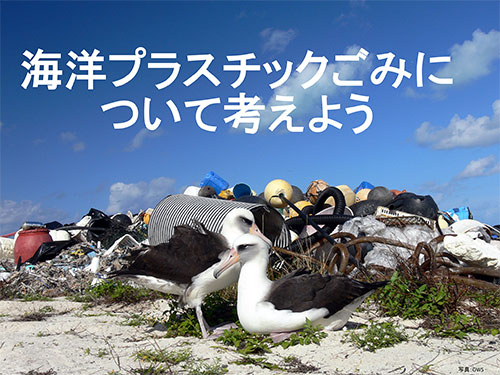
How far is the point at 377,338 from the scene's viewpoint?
13.6 ft

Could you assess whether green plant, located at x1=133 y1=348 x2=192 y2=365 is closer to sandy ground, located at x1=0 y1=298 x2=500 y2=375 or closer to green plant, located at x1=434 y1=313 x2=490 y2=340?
sandy ground, located at x1=0 y1=298 x2=500 y2=375

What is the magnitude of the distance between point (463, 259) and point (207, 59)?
5.57 metres

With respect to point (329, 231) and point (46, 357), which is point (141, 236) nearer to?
point (329, 231)

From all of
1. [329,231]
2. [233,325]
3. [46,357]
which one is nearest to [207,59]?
[329,231]

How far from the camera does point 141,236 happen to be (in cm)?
1205

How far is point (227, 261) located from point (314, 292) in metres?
0.80

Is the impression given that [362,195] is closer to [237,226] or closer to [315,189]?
[315,189]

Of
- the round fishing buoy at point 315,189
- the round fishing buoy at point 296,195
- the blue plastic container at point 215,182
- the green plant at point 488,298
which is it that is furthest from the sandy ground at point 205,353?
the blue plastic container at point 215,182

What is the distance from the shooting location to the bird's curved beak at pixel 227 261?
449 cm

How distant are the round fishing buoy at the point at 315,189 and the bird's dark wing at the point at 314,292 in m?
9.08

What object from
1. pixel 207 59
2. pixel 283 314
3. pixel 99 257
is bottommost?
pixel 283 314

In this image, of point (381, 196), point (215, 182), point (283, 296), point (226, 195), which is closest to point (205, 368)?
point (283, 296)

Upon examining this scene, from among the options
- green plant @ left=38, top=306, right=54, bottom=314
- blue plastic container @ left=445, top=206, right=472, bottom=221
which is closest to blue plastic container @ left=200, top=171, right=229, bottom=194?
blue plastic container @ left=445, top=206, right=472, bottom=221

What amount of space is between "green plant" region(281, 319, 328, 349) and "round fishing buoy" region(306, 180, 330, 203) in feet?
30.4
